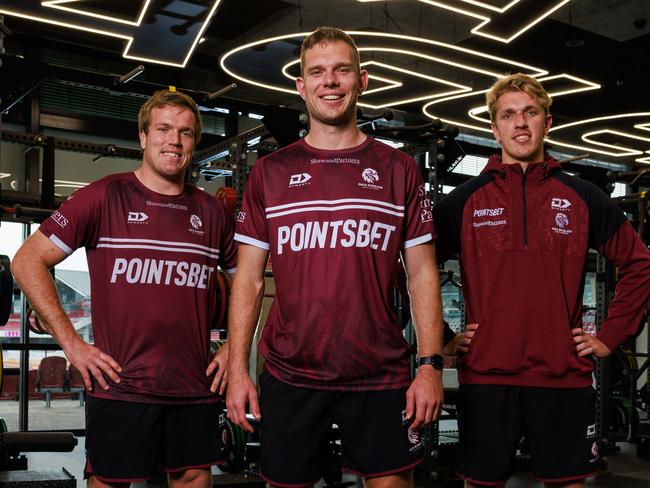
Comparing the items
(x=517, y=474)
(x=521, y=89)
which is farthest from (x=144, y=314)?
(x=517, y=474)

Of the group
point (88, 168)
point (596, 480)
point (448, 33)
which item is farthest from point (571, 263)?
point (88, 168)

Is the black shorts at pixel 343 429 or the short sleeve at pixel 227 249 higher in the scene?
the short sleeve at pixel 227 249

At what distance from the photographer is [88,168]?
837cm

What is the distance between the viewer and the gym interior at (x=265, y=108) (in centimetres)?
454

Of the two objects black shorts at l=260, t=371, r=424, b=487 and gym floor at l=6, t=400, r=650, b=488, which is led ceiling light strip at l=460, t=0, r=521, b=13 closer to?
gym floor at l=6, t=400, r=650, b=488

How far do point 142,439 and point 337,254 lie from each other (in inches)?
34.4

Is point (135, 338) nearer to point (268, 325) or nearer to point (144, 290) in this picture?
point (144, 290)

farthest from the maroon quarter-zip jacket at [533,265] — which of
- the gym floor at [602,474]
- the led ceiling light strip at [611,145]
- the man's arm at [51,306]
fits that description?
the led ceiling light strip at [611,145]

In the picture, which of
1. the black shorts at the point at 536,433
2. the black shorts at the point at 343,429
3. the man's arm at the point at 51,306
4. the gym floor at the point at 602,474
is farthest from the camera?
the gym floor at the point at 602,474

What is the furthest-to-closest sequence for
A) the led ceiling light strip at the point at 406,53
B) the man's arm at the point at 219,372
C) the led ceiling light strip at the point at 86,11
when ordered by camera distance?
the led ceiling light strip at the point at 406,53 < the led ceiling light strip at the point at 86,11 < the man's arm at the point at 219,372

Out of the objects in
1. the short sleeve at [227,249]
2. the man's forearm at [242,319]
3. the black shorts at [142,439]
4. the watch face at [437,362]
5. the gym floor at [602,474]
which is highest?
the short sleeve at [227,249]

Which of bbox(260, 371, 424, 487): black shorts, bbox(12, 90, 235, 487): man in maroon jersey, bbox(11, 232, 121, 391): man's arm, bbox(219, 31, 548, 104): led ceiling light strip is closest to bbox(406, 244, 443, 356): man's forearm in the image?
bbox(260, 371, 424, 487): black shorts

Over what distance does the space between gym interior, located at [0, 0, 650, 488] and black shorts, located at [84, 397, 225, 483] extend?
2.67 ft

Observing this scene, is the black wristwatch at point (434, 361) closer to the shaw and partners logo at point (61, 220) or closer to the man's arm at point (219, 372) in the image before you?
the man's arm at point (219, 372)
